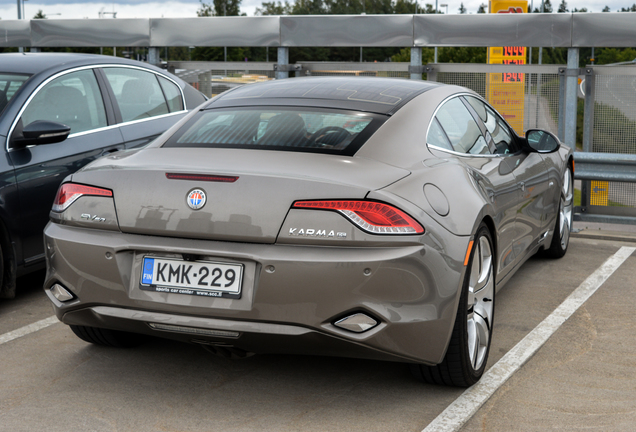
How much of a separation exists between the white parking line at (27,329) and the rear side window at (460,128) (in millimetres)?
2610

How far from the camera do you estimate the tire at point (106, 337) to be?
4.08 meters

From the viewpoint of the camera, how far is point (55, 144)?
5.29 meters

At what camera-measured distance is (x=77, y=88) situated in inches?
226

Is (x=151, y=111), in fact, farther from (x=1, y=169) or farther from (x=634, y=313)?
(x=634, y=313)

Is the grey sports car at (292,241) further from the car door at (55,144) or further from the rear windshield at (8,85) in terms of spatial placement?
the rear windshield at (8,85)

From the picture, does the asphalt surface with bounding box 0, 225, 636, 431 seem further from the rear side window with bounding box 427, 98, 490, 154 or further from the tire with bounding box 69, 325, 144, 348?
the rear side window with bounding box 427, 98, 490, 154

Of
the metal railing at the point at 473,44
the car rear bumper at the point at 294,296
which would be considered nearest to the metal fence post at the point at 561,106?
the metal railing at the point at 473,44

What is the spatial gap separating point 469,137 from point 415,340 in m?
1.53

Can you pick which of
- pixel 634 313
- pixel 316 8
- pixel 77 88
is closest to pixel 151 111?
pixel 77 88

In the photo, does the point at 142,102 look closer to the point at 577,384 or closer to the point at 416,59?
the point at 577,384

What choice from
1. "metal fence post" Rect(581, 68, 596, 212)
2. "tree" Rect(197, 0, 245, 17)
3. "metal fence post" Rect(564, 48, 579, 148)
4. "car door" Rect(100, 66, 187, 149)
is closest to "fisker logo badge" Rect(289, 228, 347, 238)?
"car door" Rect(100, 66, 187, 149)

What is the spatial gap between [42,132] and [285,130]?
207cm

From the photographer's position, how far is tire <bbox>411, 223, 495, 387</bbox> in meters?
3.44

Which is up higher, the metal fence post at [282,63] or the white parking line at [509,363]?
the metal fence post at [282,63]
